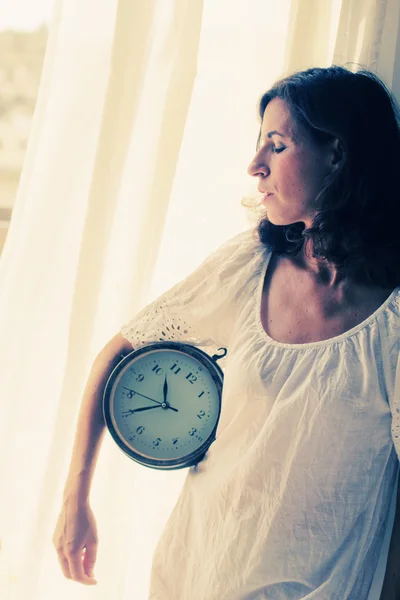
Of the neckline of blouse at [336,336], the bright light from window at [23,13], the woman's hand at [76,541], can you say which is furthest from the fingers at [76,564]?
the bright light from window at [23,13]

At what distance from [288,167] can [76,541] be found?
0.68 metres

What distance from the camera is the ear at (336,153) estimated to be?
1002 mm

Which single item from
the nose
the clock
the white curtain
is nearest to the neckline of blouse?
the clock

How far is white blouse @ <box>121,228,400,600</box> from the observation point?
3.03ft

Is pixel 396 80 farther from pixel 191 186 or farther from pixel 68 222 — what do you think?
pixel 68 222

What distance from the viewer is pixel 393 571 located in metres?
0.98

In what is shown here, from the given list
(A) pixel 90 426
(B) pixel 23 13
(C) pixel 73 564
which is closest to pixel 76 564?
(C) pixel 73 564

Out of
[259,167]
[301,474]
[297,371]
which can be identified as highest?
[259,167]

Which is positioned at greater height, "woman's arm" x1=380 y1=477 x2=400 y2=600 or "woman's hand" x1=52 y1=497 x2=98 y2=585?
"woman's arm" x1=380 y1=477 x2=400 y2=600

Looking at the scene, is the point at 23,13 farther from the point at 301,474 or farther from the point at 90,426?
the point at 301,474

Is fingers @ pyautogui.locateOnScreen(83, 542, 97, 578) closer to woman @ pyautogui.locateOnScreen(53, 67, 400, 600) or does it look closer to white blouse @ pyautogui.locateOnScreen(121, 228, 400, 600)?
woman @ pyautogui.locateOnScreen(53, 67, 400, 600)

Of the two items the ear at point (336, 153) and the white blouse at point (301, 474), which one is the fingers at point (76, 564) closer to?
the white blouse at point (301, 474)

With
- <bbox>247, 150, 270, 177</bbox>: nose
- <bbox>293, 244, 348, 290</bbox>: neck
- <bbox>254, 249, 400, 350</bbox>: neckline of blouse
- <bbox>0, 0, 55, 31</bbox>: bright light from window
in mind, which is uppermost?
<bbox>0, 0, 55, 31</bbox>: bright light from window

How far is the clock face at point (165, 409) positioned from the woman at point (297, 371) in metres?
0.03
